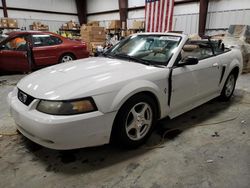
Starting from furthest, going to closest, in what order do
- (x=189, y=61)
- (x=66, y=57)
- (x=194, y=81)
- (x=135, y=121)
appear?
1. (x=66, y=57)
2. (x=194, y=81)
3. (x=189, y=61)
4. (x=135, y=121)

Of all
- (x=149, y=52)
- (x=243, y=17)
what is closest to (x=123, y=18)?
(x=243, y=17)

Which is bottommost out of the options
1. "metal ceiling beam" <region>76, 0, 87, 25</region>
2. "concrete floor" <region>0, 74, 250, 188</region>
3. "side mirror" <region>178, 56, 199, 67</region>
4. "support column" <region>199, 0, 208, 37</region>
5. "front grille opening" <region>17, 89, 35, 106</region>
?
"concrete floor" <region>0, 74, 250, 188</region>

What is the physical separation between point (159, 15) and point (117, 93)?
316 inches

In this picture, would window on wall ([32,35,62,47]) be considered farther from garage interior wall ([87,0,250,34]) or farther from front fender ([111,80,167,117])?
garage interior wall ([87,0,250,34])

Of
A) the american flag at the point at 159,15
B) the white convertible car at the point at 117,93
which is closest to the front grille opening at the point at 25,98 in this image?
the white convertible car at the point at 117,93

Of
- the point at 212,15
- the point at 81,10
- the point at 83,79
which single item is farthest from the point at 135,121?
the point at 81,10

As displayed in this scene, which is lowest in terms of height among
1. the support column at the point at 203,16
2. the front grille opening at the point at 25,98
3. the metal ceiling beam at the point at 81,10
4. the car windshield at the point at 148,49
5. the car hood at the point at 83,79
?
the front grille opening at the point at 25,98

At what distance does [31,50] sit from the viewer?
5.82 meters

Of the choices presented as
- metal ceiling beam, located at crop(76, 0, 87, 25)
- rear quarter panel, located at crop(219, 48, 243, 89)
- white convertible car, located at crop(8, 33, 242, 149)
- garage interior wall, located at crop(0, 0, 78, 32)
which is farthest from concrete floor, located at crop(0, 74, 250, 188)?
metal ceiling beam, located at crop(76, 0, 87, 25)

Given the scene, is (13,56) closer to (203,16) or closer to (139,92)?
(139,92)

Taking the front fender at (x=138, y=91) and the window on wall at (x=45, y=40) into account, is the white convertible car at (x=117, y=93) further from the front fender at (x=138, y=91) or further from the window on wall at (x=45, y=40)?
the window on wall at (x=45, y=40)

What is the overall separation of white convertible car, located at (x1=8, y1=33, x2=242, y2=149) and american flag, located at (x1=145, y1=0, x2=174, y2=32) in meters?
6.11

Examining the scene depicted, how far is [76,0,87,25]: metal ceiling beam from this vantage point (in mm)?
15531

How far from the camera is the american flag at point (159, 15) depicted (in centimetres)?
877
